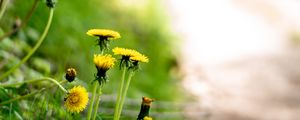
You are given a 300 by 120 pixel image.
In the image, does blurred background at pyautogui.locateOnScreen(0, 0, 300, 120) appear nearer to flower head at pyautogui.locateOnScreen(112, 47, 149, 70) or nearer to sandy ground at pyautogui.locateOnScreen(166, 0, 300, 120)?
sandy ground at pyautogui.locateOnScreen(166, 0, 300, 120)

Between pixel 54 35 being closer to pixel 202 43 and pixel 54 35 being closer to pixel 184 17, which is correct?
pixel 202 43

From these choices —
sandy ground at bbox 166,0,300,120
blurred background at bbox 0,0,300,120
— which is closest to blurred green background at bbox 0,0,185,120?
blurred background at bbox 0,0,300,120

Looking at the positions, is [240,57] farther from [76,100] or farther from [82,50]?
[76,100]

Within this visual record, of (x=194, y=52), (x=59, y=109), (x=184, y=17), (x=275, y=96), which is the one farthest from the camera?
(x=184, y=17)

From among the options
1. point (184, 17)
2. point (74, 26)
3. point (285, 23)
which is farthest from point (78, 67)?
point (285, 23)

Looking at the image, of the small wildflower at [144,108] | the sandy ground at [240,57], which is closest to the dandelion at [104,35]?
the small wildflower at [144,108]

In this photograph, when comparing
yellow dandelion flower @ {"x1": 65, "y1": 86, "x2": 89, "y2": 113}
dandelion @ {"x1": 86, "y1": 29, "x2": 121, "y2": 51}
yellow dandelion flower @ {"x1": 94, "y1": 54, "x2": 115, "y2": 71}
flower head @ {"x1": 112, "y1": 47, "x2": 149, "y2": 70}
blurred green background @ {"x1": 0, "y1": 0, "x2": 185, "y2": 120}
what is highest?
blurred green background @ {"x1": 0, "y1": 0, "x2": 185, "y2": 120}

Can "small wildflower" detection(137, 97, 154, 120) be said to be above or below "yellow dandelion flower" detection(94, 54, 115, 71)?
below
